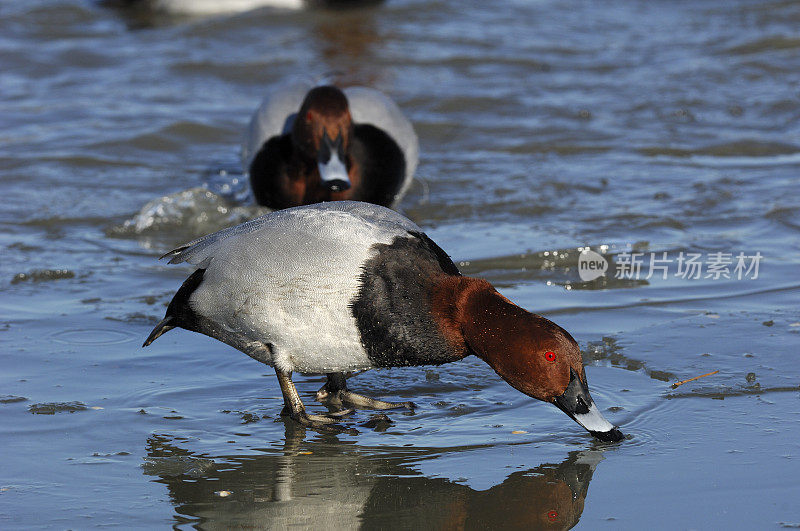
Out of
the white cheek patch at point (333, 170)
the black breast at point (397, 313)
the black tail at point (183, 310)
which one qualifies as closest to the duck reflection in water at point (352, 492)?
the black breast at point (397, 313)

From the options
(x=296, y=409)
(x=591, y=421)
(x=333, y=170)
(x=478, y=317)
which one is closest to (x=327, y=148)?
(x=333, y=170)

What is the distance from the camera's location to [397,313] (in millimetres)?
3982

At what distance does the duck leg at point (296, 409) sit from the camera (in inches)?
166

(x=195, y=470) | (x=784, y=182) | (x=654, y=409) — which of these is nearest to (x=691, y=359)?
(x=654, y=409)

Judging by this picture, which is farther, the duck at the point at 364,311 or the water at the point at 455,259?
the duck at the point at 364,311

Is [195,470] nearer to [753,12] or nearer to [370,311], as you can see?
[370,311]

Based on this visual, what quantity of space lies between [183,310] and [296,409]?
607 millimetres

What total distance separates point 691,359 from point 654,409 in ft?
1.89

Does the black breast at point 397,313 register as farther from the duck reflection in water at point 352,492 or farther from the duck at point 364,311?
the duck reflection in water at point 352,492

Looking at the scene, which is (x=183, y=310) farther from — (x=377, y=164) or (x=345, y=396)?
(x=377, y=164)

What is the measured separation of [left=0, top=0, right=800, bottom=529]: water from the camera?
3605 millimetres

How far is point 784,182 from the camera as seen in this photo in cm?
731

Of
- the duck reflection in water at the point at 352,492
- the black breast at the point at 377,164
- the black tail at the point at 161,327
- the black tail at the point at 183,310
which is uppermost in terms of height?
the black breast at the point at 377,164

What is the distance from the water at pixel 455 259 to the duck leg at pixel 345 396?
0.08m
